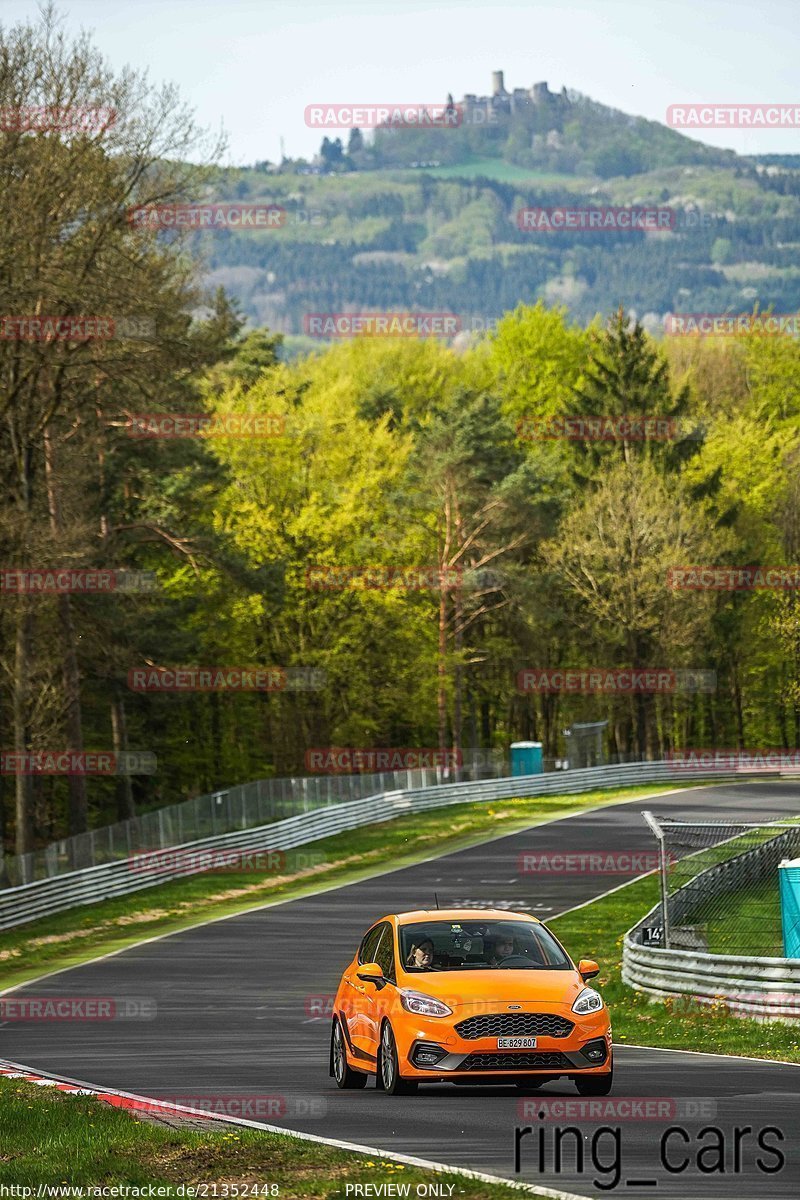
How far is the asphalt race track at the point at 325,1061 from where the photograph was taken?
1055 centimetres

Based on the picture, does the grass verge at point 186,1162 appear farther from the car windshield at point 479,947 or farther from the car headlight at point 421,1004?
the car windshield at point 479,947

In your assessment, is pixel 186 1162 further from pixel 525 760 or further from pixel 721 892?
pixel 525 760

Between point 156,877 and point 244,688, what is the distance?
27.2 metres

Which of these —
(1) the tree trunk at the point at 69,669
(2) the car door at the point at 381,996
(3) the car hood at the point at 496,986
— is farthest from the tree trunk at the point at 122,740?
(3) the car hood at the point at 496,986

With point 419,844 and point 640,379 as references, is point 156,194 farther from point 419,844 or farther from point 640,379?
point 640,379

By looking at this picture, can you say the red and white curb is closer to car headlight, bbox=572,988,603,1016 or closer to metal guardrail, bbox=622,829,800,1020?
car headlight, bbox=572,988,603,1016

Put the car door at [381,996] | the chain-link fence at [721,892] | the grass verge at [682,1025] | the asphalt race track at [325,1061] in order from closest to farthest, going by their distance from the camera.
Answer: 1. the asphalt race track at [325,1061]
2. the car door at [381,996]
3. the grass verge at [682,1025]
4. the chain-link fence at [721,892]

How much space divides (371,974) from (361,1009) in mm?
284

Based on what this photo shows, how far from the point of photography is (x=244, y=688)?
70.6 metres

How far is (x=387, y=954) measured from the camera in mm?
14688

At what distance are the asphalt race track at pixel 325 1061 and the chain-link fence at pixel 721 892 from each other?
3.05 m

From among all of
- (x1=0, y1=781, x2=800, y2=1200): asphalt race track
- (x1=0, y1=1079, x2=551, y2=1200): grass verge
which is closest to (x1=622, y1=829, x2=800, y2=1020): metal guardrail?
(x1=0, y1=781, x2=800, y2=1200): asphalt race track

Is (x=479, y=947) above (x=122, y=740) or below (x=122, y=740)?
above

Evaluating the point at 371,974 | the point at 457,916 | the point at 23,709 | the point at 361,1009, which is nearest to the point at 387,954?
the point at 371,974
